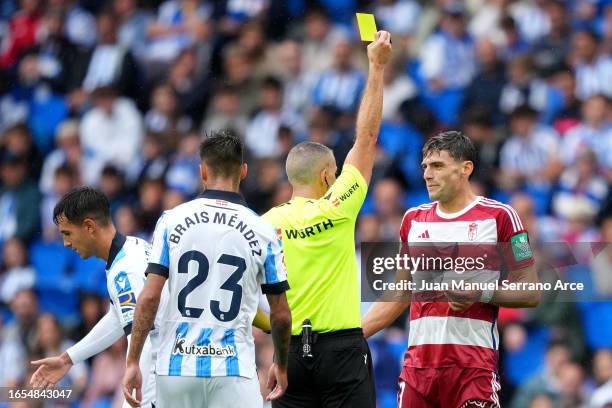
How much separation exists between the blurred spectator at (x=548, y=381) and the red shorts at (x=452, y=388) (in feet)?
12.5

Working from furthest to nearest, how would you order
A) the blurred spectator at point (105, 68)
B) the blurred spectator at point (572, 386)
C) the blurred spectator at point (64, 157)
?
the blurred spectator at point (105, 68)
the blurred spectator at point (64, 157)
the blurred spectator at point (572, 386)

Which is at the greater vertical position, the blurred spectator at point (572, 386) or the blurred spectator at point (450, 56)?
the blurred spectator at point (450, 56)

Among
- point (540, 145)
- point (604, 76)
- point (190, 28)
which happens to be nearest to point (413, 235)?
point (540, 145)

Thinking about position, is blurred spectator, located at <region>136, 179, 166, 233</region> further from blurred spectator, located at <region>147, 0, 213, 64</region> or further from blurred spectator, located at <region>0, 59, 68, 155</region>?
blurred spectator, located at <region>147, 0, 213, 64</region>

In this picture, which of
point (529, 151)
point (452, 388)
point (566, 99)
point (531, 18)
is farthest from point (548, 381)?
point (531, 18)

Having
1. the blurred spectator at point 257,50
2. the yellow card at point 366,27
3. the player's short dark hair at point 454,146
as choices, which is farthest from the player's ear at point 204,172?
the blurred spectator at point 257,50

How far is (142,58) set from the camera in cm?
1745

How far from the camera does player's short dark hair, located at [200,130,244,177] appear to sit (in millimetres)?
6609

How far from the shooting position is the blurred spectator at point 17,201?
15695 mm

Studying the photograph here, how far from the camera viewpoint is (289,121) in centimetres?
1529

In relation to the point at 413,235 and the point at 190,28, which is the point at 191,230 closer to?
the point at 413,235

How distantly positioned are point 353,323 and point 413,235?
0.68 metres

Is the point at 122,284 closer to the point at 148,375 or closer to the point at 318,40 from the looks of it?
the point at 148,375

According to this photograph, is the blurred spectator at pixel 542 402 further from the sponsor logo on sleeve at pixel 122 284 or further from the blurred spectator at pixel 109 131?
the blurred spectator at pixel 109 131
